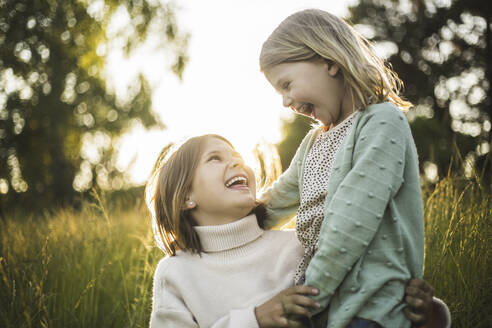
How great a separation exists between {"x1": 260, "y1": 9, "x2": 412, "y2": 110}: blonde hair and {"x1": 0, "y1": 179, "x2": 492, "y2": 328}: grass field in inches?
37.3

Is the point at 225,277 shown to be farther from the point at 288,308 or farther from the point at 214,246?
the point at 288,308

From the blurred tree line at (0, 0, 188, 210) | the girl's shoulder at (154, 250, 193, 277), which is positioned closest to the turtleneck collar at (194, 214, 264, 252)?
the girl's shoulder at (154, 250, 193, 277)

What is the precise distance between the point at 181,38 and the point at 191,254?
9.44m

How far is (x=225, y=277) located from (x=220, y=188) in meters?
0.48

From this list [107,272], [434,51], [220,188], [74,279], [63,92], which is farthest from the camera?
[434,51]

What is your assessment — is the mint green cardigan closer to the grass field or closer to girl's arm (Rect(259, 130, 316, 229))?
girl's arm (Rect(259, 130, 316, 229))

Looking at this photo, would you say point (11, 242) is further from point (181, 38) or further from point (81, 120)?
point (81, 120)

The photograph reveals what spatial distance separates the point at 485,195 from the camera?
7.52 ft

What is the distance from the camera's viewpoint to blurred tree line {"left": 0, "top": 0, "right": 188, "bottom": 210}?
25.8 ft

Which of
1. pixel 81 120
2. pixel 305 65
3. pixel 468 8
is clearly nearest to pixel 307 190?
pixel 305 65

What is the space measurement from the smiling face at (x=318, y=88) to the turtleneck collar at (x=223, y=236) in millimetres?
745

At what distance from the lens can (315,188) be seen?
69.1 inches

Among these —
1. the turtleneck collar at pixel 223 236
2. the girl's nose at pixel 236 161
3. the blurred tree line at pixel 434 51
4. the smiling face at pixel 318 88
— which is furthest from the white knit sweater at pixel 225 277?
the blurred tree line at pixel 434 51

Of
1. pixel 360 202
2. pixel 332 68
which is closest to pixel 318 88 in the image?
pixel 332 68
